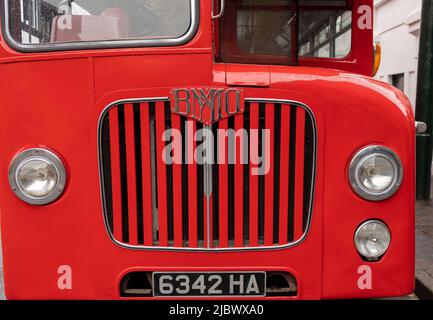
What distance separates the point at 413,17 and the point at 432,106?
3754 mm

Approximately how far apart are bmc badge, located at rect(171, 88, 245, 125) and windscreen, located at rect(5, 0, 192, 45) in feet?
1.05

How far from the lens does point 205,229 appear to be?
240 cm

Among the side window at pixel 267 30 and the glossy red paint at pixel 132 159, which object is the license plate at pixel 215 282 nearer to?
the glossy red paint at pixel 132 159

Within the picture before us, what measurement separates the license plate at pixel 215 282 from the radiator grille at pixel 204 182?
14 centimetres

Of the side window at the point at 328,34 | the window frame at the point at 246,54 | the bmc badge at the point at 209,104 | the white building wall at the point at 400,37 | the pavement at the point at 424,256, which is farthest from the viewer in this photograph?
the white building wall at the point at 400,37

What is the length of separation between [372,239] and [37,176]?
1.67 meters

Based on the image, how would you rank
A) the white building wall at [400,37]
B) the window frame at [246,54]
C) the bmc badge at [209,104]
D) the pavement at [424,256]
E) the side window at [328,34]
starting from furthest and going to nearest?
1. the white building wall at [400,37]
2. the pavement at [424,256]
3. the side window at [328,34]
4. the window frame at [246,54]
5. the bmc badge at [209,104]

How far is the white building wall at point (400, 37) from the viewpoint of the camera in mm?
9516

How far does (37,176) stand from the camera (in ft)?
7.67

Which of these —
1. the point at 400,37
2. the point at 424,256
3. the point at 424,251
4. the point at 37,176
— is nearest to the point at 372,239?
the point at 37,176

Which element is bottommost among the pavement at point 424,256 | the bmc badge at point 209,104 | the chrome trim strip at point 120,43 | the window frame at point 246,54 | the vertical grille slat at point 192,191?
the pavement at point 424,256

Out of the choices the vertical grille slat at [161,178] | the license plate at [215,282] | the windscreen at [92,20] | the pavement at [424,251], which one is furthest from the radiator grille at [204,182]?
the pavement at [424,251]

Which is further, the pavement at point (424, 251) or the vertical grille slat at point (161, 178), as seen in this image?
the pavement at point (424, 251)
